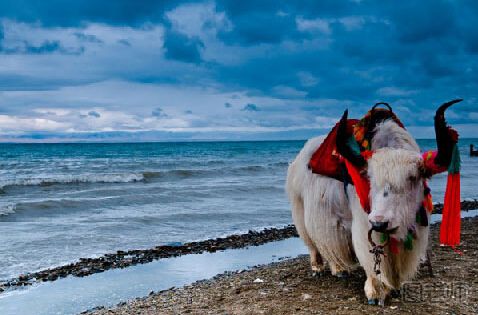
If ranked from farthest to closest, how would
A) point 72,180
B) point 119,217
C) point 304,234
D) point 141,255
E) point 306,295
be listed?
point 72,180 → point 119,217 → point 141,255 → point 304,234 → point 306,295

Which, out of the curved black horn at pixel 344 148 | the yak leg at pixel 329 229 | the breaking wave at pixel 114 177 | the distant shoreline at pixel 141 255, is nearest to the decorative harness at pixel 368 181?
the curved black horn at pixel 344 148

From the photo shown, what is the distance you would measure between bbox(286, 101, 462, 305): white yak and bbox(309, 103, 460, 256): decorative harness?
5 centimetres

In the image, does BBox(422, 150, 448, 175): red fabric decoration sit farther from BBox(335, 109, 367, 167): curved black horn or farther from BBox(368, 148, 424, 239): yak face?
BBox(335, 109, 367, 167): curved black horn

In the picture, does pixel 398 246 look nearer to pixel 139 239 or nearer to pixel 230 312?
pixel 230 312

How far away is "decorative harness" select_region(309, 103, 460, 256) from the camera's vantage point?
3.26 m

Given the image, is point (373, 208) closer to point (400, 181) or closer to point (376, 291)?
point (400, 181)

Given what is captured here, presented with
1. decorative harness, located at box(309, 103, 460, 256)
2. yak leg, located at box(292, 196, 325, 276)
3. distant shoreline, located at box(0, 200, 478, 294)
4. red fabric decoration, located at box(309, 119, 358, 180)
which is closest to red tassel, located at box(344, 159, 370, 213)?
decorative harness, located at box(309, 103, 460, 256)

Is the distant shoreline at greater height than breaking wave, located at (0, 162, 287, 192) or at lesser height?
lesser

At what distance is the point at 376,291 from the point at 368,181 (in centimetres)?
101

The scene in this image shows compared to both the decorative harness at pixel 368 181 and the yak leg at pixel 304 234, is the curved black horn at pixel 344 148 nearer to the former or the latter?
the decorative harness at pixel 368 181

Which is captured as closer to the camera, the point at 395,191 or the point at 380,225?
the point at 380,225

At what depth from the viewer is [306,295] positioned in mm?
4430

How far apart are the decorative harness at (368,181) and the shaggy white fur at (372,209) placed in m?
0.06

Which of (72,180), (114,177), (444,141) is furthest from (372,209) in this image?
(114,177)
